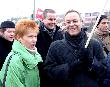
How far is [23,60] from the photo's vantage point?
352 centimetres

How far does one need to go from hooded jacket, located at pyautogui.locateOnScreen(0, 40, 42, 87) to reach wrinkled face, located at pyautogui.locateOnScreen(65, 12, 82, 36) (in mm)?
539

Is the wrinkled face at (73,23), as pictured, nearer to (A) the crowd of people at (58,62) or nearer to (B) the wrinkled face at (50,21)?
(A) the crowd of people at (58,62)

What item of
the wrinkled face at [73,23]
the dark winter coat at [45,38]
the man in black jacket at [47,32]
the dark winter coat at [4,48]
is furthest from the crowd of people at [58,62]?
the dark winter coat at [4,48]

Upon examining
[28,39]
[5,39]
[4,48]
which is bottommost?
[4,48]

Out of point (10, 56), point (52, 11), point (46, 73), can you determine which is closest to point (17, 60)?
point (10, 56)

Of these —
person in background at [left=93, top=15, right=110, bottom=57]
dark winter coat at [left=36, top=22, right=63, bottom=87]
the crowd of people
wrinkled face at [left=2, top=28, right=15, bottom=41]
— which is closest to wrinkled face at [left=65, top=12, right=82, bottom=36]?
the crowd of people

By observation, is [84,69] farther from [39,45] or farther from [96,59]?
[39,45]

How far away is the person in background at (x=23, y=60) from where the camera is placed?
343cm

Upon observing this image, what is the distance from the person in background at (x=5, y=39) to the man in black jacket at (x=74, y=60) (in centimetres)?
144

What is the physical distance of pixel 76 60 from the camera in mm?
3637

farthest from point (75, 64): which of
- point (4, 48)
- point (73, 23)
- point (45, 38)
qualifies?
point (4, 48)

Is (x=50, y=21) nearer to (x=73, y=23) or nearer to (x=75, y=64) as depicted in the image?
(x=73, y=23)

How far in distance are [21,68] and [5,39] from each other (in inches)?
76.7

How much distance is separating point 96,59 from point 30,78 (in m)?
A: 0.83
